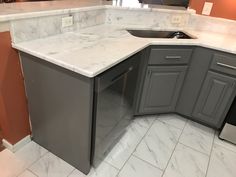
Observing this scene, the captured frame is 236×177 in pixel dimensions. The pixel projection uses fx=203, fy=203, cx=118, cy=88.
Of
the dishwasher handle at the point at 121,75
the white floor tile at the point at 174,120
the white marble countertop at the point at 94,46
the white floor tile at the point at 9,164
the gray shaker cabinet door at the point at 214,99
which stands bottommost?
the white floor tile at the point at 9,164

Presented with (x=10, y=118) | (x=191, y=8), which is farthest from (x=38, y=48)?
(x=191, y=8)

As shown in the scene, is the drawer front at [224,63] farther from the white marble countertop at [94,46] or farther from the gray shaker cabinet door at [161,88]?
the gray shaker cabinet door at [161,88]

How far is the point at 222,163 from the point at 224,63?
0.90 meters

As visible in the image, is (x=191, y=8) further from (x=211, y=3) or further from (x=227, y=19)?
(x=227, y=19)

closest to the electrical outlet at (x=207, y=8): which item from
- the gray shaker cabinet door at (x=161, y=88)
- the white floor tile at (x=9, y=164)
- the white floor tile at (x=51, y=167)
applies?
the gray shaker cabinet door at (x=161, y=88)

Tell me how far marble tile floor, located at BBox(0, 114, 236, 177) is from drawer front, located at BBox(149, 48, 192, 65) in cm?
71

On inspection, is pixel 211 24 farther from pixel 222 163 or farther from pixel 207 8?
pixel 222 163

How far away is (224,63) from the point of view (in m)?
1.80

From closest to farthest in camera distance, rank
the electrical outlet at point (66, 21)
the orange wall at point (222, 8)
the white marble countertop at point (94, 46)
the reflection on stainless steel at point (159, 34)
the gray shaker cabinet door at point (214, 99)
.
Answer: the white marble countertop at point (94, 46) < the electrical outlet at point (66, 21) < the gray shaker cabinet door at point (214, 99) < the orange wall at point (222, 8) < the reflection on stainless steel at point (159, 34)

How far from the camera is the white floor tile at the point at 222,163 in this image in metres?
1.73

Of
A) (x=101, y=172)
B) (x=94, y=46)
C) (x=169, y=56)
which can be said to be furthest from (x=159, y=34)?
(x=101, y=172)

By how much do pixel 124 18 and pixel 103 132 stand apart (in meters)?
1.29

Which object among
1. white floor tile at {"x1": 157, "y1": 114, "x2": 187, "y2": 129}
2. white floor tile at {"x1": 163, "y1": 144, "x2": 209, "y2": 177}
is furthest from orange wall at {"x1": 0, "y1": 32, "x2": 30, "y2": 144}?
white floor tile at {"x1": 157, "y1": 114, "x2": 187, "y2": 129}

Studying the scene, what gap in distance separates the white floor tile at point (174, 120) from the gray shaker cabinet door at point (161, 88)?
0.14 meters
